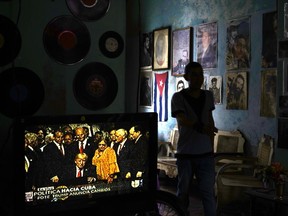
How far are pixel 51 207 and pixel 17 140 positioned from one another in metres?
0.41

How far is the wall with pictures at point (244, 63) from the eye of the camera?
5223 millimetres

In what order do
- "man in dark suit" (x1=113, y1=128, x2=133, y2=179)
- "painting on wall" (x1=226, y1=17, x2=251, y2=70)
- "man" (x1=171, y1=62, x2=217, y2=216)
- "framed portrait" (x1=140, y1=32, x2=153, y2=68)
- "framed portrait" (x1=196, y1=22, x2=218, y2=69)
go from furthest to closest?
"framed portrait" (x1=140, y1=32, x2=153, y2=68) < "framed portrait" (x1=196, y1=22, x2=218, y2=69) < "painting on wall" (x1=226, y1=17, x2=251, y2=70) < "man" (x1=171, y1=62, x2=217, y2=216) < "man in dark suit" (x1=113, y1=128, x2=133, y2=179)

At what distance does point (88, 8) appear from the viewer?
3096mm

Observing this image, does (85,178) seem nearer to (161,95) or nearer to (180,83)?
(180,83)

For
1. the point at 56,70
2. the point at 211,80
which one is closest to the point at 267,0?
the point at 211,80

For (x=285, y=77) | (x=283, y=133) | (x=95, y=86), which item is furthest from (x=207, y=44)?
(x=95, y=86)

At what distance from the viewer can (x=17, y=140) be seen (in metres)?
2.12

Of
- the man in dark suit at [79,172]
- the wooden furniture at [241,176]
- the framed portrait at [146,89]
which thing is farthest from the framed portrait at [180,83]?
the man in dark suit at [79,172]

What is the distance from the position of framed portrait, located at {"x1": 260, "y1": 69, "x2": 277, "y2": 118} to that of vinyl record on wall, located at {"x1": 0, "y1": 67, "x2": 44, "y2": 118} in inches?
122

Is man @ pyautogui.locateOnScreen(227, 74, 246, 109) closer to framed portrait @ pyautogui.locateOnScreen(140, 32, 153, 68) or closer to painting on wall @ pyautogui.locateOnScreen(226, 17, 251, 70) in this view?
→ painting on wall @ pyautogui.locateOnScreen(226, 17, 251, 70)

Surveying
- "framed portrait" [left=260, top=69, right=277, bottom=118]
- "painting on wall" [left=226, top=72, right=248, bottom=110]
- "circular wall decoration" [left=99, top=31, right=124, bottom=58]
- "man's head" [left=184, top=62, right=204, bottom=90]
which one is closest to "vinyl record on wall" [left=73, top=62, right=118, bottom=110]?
"circular wall decoration" [left=99, top=31, right=124, bottom=58]

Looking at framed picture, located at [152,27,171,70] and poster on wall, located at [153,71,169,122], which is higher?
framed picture, located at [152,27,171,70]

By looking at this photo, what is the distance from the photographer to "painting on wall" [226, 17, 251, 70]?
18.2 ft

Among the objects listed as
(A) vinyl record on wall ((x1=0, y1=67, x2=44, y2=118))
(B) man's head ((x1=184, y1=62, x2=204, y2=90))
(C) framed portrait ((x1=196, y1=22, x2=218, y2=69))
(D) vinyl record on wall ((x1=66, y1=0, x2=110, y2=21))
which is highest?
(C) framed portrait ((x1=196, y1=22, x2=218, y2=69))
